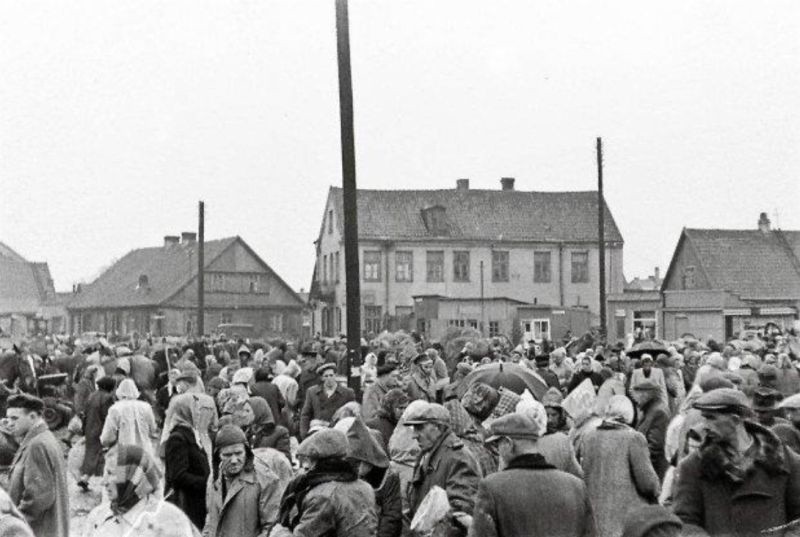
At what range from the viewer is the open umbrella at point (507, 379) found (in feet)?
44.9

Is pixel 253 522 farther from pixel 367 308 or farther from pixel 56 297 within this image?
pixel 56 297

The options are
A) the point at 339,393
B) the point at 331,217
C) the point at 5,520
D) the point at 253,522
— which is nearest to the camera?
the point at 5,520

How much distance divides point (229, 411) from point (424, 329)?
44258 mm

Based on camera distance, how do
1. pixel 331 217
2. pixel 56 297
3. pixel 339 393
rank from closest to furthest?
pixel 339 393, pixel 331 217, pixel 56 297

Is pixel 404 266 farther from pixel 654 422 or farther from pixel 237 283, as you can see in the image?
pixel 654 422

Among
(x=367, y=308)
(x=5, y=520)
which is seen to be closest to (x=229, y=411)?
(x=5, y=520)

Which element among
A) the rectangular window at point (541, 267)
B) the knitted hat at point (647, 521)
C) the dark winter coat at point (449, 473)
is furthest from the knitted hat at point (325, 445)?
the rectangular window at point (541, 267)

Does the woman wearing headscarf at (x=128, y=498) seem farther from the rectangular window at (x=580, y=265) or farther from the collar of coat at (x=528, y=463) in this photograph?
the rectangular window at (x=580, y=265)

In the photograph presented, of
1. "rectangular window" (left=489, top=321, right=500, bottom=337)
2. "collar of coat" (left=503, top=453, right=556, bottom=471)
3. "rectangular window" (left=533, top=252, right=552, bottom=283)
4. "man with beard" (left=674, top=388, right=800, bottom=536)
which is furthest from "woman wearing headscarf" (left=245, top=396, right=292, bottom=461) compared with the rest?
"rectangular window" (left=533, top=252, right=552, bottom=283)

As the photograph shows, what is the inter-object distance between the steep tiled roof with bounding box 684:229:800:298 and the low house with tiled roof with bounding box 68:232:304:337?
2621cm

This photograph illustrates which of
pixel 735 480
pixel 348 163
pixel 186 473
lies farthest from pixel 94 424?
pixel 735 480

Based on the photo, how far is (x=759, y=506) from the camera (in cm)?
521

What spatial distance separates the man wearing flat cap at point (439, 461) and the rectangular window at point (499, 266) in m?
56.2

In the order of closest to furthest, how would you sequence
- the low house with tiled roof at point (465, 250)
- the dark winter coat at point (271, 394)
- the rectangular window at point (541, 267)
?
1. the dark winter coat at point (271, 394)
2. the low house with tiled roof at point (465, 250)
3. the rectangular window at point (541, 267)
